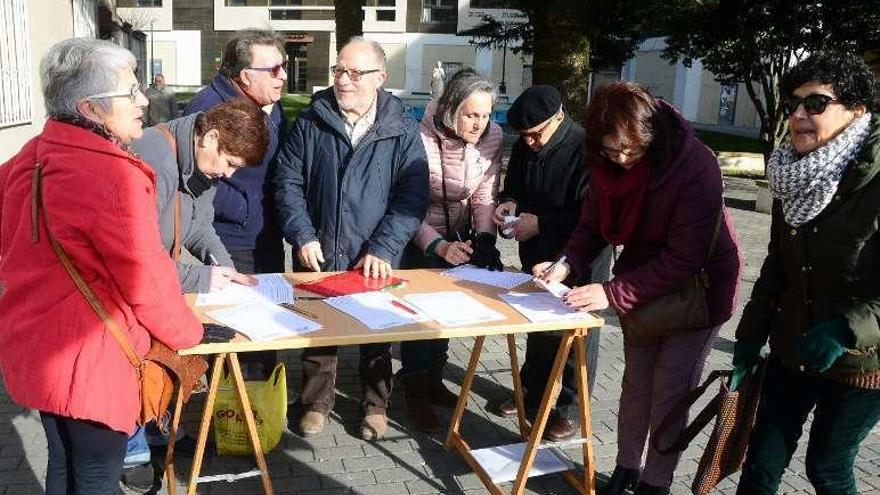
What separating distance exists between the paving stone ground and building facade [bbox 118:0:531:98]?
1288 inches

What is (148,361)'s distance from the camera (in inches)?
81.1

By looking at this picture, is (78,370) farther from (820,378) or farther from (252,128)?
(820,378)

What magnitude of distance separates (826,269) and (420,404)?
2.10 meters

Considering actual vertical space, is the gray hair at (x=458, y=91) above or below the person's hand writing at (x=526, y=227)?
above


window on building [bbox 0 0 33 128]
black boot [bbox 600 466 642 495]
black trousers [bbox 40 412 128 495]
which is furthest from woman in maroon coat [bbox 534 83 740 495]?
window on building [bbox 0 0 33 128]

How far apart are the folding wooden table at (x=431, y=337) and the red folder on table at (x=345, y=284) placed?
71 mm

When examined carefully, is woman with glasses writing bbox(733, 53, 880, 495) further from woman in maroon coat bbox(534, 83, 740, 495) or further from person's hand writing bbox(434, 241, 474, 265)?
person's hand writing bbox(434, 241, 474, 265)

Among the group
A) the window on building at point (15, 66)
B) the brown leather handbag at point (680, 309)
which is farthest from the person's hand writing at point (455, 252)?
the window on building at point (15, 66)

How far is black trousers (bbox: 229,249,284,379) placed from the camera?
137 inches

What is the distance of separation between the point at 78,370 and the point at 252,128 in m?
1.02

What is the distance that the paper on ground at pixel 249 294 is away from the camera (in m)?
2.70

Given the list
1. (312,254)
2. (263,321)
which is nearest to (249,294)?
(263,321)

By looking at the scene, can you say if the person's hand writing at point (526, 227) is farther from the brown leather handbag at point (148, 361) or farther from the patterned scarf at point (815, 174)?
the brown leather handbag at point (148, 361)

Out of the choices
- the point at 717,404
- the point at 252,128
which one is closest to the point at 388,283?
the point at 252,128
